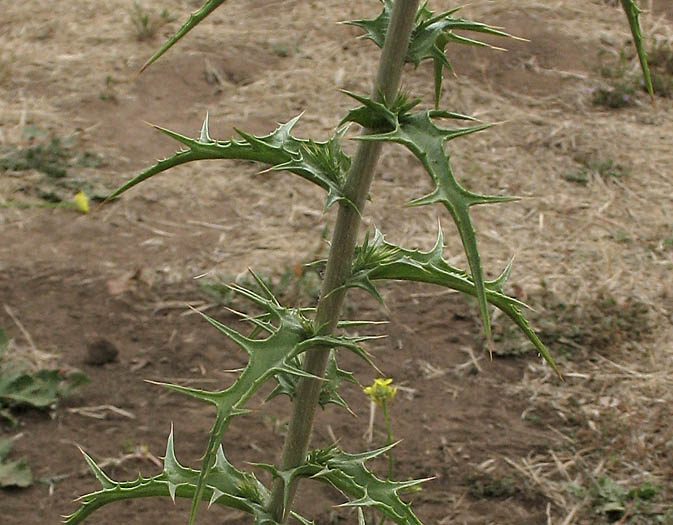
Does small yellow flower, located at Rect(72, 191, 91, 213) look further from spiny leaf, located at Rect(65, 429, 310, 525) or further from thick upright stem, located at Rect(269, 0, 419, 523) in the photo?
thick upright stem, located at Rect(269, 0, 419, 523)

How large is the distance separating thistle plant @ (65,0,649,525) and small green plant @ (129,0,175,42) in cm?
388

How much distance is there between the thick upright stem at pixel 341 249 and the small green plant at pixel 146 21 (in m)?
3.97

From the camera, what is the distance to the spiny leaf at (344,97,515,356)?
3.16ft

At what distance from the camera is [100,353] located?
115 inches

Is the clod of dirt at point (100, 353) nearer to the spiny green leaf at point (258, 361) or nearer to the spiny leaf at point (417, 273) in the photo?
the spiny green leaf at point (258, 361)

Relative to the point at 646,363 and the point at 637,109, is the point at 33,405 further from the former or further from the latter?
the point at 637,109

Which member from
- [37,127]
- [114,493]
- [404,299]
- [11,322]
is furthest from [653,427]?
[37,127]

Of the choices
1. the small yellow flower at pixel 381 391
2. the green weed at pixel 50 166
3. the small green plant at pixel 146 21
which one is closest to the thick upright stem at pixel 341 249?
the small yellow flower at pixel 381 391

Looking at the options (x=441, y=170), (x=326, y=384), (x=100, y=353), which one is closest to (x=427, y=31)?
(x=441, y=170)

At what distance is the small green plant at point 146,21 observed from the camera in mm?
4945

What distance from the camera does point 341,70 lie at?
472cm

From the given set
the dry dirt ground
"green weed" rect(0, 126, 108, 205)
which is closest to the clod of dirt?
the dry dirt ground

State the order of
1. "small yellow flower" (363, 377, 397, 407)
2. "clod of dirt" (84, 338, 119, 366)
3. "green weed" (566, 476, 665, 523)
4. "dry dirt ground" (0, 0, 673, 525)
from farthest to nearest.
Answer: "clod of dirt" (84, 338, 119, 366)
"dry dirt ground" (0, 0, 673, 525)
"green weed" (566, 476, 665, 523)
"small yellow flower" (363, 377, 397, 407)

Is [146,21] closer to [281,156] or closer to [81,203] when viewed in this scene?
[81,203]
